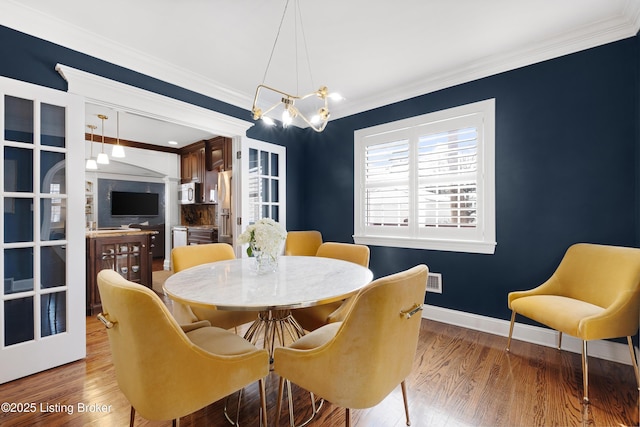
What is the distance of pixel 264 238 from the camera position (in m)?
1.77

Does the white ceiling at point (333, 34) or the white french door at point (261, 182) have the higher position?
the white ceiling at point (333, 34)

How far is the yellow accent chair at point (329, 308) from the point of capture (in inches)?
76.6

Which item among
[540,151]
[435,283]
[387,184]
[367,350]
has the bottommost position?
[435,283]

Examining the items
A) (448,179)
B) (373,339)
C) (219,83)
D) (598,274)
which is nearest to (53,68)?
Answer: (219,83)

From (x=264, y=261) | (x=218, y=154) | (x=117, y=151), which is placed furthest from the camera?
(x=218, y=154)

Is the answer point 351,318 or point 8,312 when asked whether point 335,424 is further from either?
point 8,312

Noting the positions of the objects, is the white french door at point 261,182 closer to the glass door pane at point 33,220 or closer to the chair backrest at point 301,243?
the chair backrest at point 301,243

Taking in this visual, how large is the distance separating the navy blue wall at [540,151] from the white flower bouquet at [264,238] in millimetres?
1931

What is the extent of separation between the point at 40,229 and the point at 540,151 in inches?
159

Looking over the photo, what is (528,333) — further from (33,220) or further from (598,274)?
(33,220)

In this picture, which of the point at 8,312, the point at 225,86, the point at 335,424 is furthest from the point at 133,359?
the point at 225,86

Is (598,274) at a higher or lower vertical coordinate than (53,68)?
lower

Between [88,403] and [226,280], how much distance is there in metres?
1.16

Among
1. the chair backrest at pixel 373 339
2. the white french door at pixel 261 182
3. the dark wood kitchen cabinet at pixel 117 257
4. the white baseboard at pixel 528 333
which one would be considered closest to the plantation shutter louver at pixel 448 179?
the white baseboard at pixel 528 333
